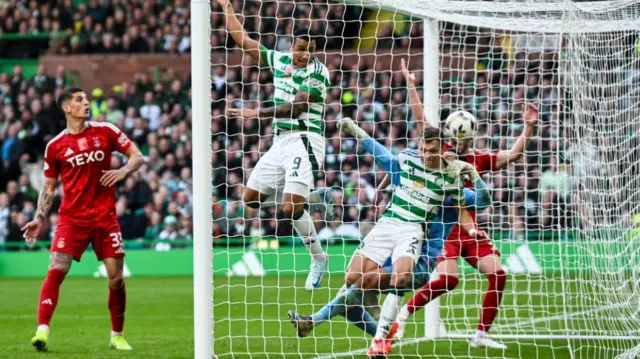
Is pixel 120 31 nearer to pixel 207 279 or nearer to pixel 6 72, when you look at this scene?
pixel 6 72

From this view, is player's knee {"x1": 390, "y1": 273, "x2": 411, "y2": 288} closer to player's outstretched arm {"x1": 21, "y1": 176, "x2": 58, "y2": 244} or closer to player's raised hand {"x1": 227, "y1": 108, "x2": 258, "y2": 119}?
player's raised hand {"x1": 227, "y1": 108, "x2": 258, "y2": 119}

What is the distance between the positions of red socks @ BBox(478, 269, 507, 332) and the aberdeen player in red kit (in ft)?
9.85

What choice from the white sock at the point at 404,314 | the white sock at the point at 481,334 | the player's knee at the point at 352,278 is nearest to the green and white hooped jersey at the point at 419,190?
the player's knee at the point at 352,278

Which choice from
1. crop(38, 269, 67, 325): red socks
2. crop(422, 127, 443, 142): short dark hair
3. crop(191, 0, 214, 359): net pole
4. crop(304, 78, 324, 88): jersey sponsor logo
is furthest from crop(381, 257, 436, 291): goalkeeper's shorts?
crop(38, 269, 67, 325): red socks

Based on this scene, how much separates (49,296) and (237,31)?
2682 millimetres

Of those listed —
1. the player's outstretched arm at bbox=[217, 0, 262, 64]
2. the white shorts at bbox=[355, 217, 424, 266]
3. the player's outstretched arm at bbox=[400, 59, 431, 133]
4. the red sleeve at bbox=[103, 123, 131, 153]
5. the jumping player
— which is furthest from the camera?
the jumping player

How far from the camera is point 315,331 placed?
10.1 metres

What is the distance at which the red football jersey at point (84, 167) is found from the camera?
8703 millimetres

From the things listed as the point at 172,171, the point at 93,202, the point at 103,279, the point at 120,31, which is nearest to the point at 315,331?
the point at 93,202

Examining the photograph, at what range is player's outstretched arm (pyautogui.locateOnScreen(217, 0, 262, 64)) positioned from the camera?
25.3ft

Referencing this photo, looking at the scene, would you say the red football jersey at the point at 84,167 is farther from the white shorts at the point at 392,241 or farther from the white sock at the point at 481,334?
the white sock at the point at 481,334

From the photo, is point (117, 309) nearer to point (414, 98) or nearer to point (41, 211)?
point (41, 211)

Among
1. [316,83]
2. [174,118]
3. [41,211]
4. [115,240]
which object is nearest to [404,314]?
[316,83]

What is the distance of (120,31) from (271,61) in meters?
15.6
